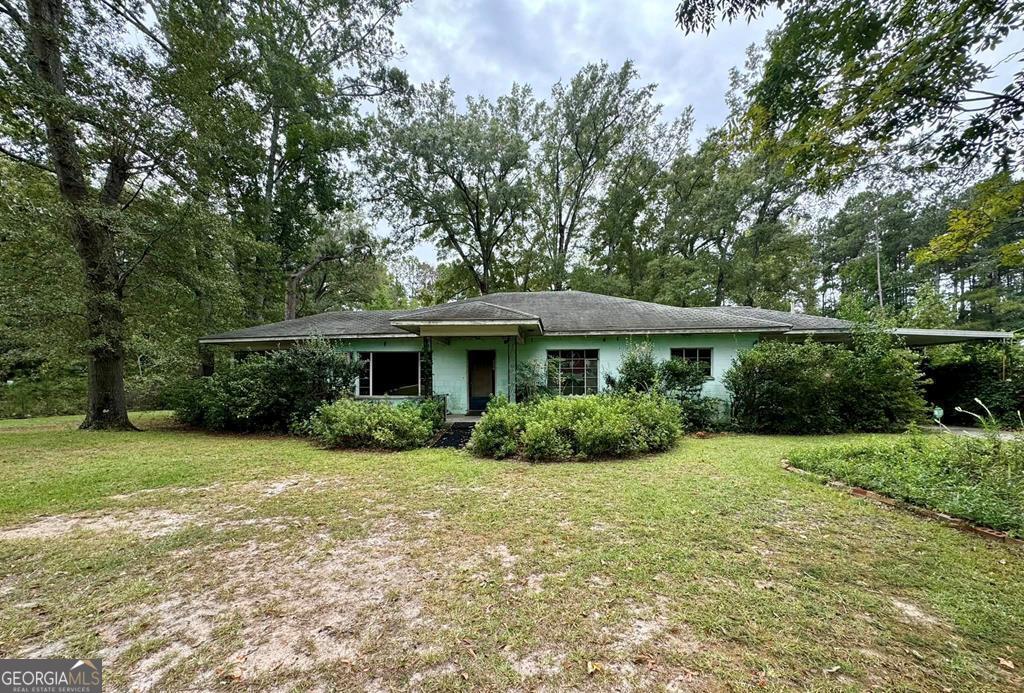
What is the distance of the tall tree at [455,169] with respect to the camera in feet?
63.6

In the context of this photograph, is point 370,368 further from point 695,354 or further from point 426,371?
point 695,354

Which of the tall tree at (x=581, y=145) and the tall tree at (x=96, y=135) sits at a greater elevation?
the tall tree at (x=581, y=145)

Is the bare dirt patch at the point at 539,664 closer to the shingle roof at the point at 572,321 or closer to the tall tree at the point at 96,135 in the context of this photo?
the shingle roof at the point at 572,321

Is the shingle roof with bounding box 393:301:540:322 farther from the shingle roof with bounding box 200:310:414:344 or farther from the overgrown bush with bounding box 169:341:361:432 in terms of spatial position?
the overgrown bush with bounding box 169:341:361:432

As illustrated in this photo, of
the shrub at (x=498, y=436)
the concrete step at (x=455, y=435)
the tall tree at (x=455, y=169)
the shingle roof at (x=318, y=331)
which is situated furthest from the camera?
the tall tree at (x=455, y=169)

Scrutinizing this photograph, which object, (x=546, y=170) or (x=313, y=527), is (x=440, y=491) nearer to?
(x=313, y=527)

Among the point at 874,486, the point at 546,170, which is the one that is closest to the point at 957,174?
the point at 874,486

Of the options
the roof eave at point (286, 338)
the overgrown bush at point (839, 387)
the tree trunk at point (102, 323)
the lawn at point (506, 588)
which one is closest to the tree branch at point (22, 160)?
the tree trunk at point (102, 323)

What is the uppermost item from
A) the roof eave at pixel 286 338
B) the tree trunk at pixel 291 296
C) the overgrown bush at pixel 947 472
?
the tree trunk at pixel 291 296

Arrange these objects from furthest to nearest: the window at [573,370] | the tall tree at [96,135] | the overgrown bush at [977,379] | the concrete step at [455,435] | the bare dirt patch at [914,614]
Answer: the window at [573,370] < the overgrown bush at [977,379] < the tall tree at [96,135] < the concrete step at [455,435] < the bare dirt patch at [914,614]

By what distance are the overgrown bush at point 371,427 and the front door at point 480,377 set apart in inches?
144

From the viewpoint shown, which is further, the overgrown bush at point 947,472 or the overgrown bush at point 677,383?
the overgrown bush at point 677,383

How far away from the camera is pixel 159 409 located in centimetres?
1706

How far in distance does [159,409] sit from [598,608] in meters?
21.6
